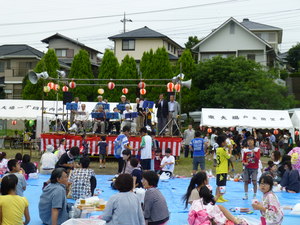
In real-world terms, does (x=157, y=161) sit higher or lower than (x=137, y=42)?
lower

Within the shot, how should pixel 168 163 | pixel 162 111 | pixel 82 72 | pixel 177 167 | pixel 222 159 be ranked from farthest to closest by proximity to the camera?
pixel 82 72
pixel 162 111
pixel 177 167
pixel 168 163
pixel 222 159

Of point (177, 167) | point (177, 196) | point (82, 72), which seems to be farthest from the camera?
point (82, 72)

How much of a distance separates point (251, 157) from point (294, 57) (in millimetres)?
44395

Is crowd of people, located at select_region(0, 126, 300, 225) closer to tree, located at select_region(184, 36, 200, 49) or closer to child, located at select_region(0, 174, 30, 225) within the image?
child, located at select_region(0, 174, 30, 225)

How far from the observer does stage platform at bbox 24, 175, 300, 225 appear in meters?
8.46

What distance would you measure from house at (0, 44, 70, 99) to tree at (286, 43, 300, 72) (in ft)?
88.8

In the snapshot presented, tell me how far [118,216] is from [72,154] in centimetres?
487

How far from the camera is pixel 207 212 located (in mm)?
5859

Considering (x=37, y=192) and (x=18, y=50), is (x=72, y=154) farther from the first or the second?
(x=18, y=50)

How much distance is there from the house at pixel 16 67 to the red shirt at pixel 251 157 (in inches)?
1349

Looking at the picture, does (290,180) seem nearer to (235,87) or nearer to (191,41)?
(235,87)

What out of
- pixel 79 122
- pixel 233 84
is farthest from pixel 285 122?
pixel 79 122

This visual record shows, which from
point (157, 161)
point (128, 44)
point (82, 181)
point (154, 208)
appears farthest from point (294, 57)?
point (154, 208)

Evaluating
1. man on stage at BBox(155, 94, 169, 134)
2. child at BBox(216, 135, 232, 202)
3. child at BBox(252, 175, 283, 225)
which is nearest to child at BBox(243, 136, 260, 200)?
child at BBox(216, 135, 232, 202)
